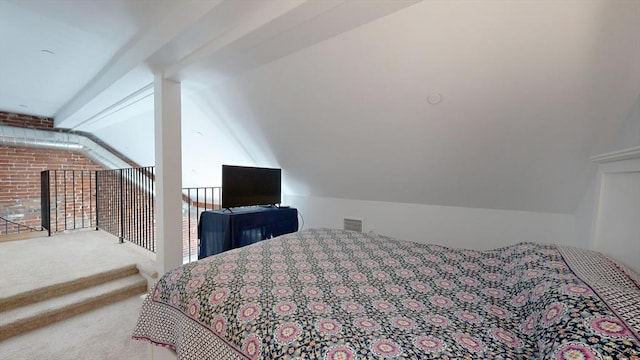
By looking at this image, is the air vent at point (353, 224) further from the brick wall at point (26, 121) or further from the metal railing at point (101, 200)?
the brick wall at point (26, 121)

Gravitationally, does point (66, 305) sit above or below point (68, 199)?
below

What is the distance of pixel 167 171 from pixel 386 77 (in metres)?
2.13

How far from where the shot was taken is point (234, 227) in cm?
294

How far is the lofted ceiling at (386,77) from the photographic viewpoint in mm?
1551

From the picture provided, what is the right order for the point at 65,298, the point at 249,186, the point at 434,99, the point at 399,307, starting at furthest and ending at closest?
1. the point at 249,186
2. the point at 65,298
3. the point at 434,99
4. the point at 399,307

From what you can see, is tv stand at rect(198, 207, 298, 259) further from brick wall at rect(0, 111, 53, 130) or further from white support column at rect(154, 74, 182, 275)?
brick wall at rect(0, 111, 53, 130)

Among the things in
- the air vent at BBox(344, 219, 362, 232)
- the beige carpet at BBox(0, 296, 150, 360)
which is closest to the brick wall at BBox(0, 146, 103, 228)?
the beige carpet at BBox(0, 296, 150, 360)

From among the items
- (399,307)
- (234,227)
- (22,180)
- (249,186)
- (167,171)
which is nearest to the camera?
(399,307)

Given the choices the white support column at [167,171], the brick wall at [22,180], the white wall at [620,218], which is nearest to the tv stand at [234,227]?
the white support column at [167,171]

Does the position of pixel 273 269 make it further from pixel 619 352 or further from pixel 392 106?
pixel 392 106

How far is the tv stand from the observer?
294 centimetres

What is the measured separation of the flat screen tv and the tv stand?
0.41ft

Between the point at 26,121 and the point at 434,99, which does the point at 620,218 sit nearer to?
the point at 434,99

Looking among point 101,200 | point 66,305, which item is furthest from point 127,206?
point 66,305
